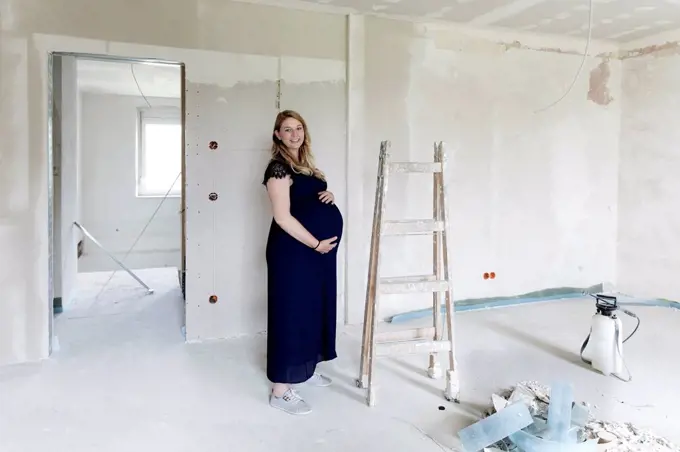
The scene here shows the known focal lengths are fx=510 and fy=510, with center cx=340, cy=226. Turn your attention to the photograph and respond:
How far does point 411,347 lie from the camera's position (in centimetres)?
261

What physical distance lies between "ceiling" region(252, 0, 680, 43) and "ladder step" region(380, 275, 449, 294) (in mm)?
2085

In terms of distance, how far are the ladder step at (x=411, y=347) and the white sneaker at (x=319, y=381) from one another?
418 millimetres

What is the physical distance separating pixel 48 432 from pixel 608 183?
4.90 meters

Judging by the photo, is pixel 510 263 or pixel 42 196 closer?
pixel 42 196

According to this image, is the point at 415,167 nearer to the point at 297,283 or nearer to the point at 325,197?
the point at 325,197

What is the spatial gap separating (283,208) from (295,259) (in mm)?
263

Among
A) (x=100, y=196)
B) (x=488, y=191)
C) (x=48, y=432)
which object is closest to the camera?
(x=48, y=432)

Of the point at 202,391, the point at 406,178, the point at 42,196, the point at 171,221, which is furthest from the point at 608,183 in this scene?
the point at 171,221

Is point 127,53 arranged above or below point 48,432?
above

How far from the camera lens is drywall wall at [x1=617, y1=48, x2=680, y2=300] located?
14.7 ft

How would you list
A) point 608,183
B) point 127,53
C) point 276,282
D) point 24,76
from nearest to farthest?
point 276,282 → point 24,76 → point 127,53 → point 608,183

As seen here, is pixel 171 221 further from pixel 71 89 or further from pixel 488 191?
pixel 488 191

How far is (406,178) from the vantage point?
4.08 m

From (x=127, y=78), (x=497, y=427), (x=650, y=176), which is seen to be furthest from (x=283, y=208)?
(x=127, y=78)
